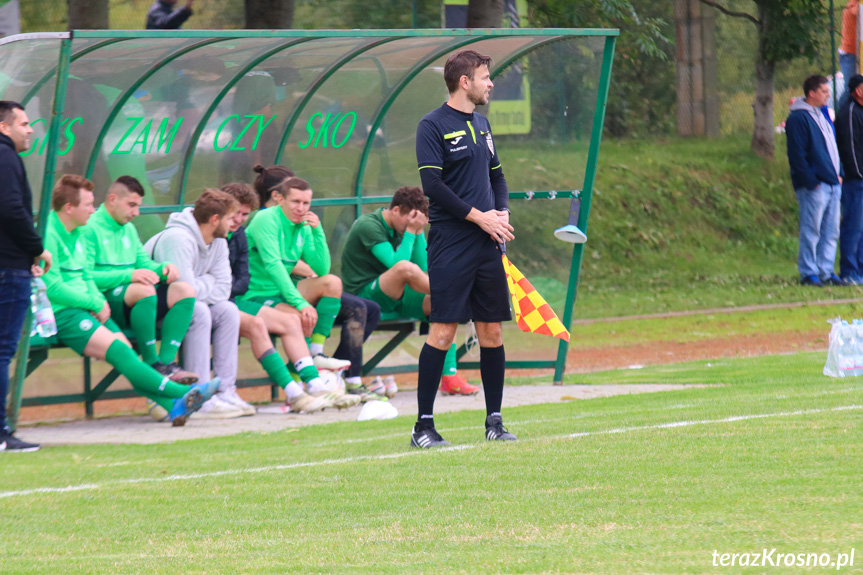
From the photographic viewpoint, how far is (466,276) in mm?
5949

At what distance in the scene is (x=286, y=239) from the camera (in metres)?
8.95

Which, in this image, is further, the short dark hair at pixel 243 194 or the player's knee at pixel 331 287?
the player's knee at pixel 331 287

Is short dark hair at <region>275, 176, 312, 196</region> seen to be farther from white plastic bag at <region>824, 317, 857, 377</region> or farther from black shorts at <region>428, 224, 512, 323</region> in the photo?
white plastic bag at <region>824, 317, 857, 377</region>

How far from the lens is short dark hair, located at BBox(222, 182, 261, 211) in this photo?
8.66 m

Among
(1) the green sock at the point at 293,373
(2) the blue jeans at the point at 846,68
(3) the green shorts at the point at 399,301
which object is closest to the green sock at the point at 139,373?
(1) the green sock at the point at 293,373

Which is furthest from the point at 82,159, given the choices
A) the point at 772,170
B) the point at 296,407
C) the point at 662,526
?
the point at 772,170

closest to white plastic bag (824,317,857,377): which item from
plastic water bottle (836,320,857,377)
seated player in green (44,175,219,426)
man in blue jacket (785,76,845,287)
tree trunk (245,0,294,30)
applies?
plastic water bottle (836,320,857,377)

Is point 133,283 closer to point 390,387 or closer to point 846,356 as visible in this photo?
point 390,387

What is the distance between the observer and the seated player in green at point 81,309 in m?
7.65

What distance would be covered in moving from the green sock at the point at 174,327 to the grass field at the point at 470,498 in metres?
1.12

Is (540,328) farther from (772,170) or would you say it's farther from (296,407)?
(772,170)

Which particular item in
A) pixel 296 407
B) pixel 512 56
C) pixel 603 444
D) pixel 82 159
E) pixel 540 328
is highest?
pixel 512 56

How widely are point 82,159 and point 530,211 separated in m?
3.53

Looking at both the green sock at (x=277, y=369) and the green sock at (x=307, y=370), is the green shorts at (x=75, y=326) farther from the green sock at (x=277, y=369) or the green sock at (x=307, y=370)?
the green sock at (x=307, y=370)
